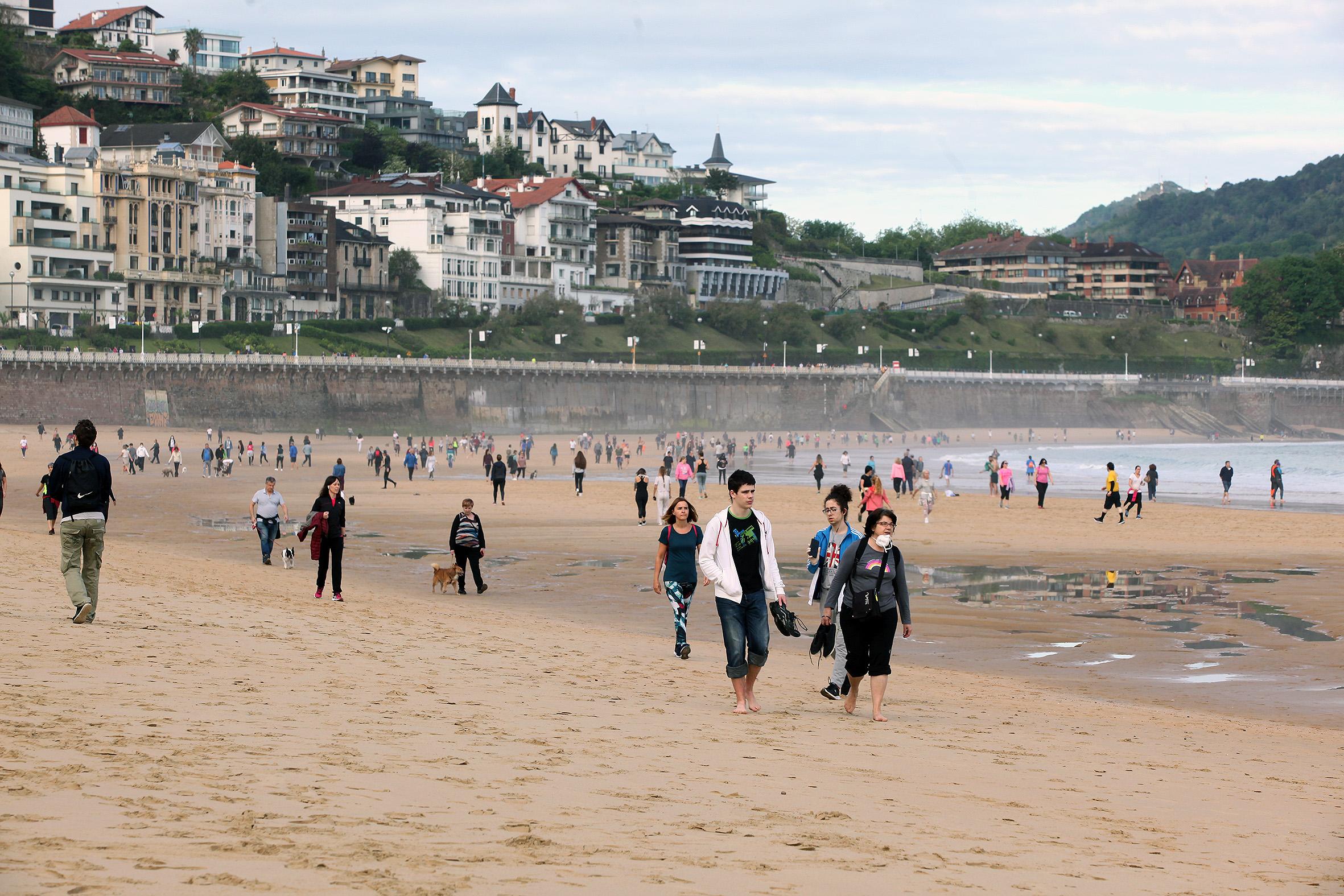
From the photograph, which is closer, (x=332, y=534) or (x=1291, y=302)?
(x=332, y=534)

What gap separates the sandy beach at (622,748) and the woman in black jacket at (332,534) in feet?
1.29

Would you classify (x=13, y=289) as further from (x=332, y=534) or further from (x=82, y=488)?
(x=82, y=488)

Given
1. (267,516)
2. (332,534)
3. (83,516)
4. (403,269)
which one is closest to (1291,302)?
(403,269)

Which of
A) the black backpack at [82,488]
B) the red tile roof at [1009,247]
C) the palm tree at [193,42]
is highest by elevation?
the palm tree at [193,42]

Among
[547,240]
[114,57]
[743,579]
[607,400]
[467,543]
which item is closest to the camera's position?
[743,579]

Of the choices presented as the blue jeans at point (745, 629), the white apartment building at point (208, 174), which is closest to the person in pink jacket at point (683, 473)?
the blue jeans at point (745, 629)

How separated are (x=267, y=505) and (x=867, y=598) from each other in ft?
41.1

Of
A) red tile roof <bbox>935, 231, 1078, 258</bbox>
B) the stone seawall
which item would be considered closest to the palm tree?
the stone seawall

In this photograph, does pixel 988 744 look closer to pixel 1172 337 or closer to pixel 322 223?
pixel 322 223

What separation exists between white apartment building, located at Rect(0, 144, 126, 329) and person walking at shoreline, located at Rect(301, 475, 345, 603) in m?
73.4

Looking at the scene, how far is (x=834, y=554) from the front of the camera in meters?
11.4

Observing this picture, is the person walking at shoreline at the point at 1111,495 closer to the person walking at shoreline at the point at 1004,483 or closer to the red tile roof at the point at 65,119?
the person walking at shoreline at the point at 1004,483

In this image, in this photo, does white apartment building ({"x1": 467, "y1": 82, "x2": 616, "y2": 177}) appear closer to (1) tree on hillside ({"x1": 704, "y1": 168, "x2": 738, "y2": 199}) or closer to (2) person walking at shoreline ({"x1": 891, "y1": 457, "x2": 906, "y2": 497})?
(1) tree on hillside ({"x1": 704, "y1": 168, "x2": 738, "y2": 199})

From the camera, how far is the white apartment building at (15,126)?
9606 centimetres
